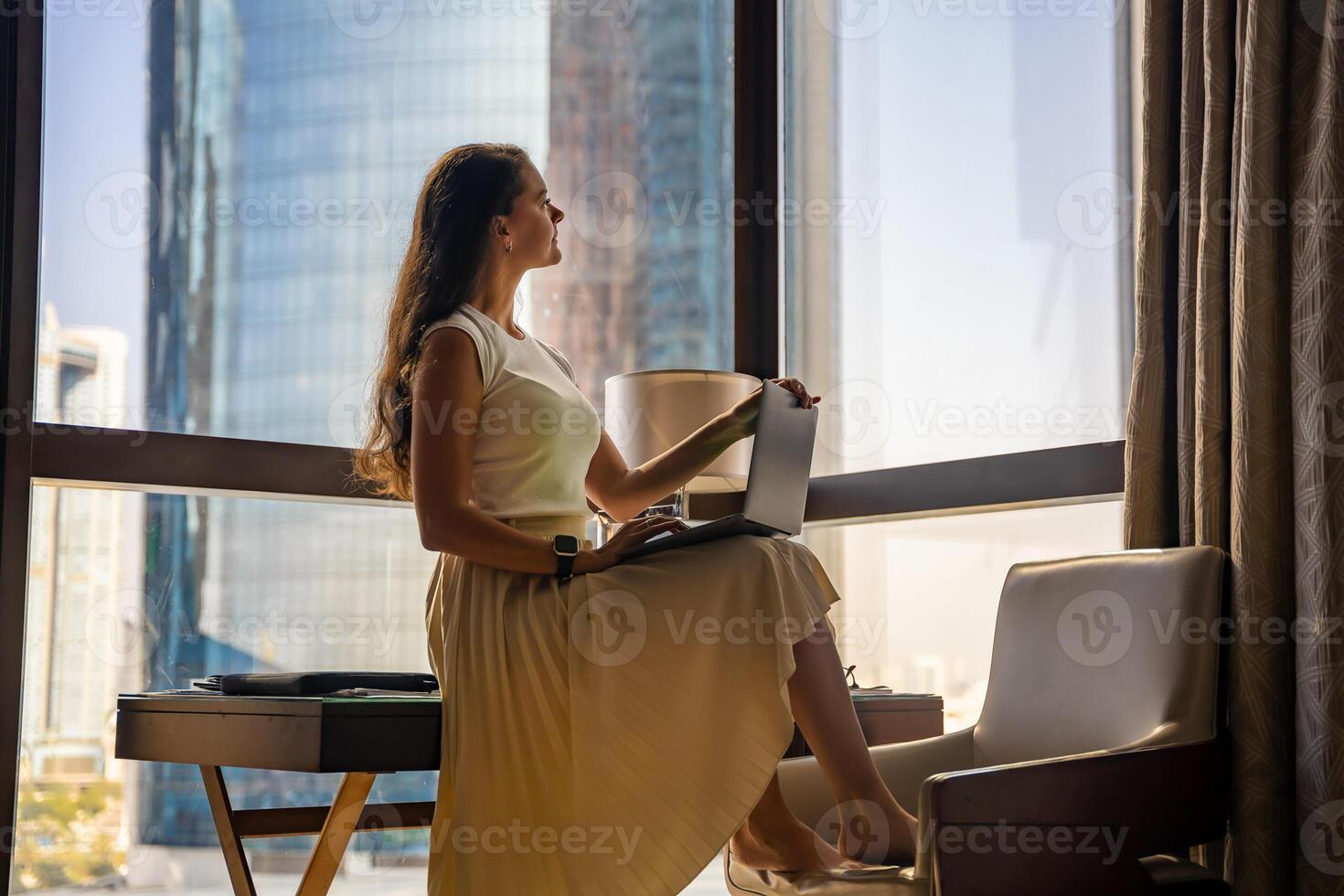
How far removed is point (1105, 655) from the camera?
7.33ft

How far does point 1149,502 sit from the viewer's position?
2.53m

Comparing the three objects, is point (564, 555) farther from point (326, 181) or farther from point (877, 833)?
point (326, 181)

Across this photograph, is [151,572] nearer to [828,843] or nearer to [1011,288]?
[828,843]

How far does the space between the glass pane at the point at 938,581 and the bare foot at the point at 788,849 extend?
111 centimetres

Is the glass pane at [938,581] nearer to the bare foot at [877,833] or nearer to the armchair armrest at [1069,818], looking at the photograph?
the armchair armrest at [1069,818]

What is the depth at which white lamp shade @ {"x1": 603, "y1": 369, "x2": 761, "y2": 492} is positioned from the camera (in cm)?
314

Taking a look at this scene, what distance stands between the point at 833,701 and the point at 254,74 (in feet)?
7.52

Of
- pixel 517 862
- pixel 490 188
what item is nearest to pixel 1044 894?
pixel 517 862

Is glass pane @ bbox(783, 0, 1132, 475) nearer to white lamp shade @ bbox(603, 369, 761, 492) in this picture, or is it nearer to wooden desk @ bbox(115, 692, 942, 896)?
white lamp shade @ bbox(603, 369, 761, 492)

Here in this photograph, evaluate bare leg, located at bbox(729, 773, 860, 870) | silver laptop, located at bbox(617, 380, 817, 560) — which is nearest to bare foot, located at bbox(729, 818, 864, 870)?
bare leg, located at bbox(729, 773, 860, 870)

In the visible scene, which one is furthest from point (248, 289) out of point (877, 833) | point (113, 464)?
point (877, 833)

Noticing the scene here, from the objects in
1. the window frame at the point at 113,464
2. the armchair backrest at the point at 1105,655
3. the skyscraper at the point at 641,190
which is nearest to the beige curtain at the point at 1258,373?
the armchair backrest at the point at 1105,655

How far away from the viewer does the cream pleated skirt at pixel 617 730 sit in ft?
5.83

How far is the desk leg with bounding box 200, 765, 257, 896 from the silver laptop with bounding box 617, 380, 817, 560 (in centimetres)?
75
